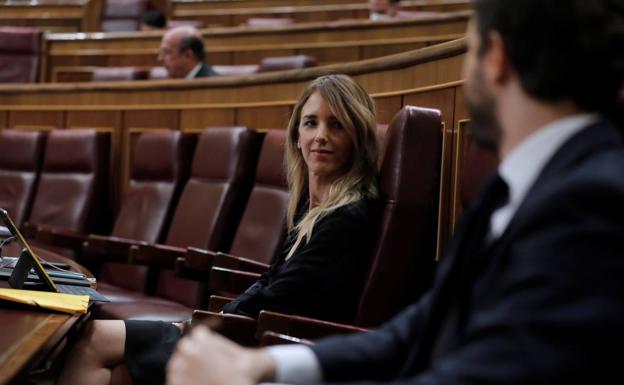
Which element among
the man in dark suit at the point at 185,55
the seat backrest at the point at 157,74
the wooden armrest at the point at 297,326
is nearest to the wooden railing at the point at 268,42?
the seat backrest at the point at 157,74

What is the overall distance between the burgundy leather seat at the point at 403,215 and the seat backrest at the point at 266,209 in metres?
0.32

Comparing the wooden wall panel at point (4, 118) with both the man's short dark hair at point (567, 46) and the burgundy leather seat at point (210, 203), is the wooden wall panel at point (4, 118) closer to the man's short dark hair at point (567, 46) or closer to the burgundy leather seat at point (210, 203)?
the burgundy leather seat at point (210, 203)

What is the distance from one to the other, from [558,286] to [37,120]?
1492 millimetres

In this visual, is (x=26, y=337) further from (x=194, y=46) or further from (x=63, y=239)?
(x=194, y=46)

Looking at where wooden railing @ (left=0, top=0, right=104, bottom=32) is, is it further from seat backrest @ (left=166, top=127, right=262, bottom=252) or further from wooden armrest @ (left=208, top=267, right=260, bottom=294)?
wooden armrest @ (left=208, top=267, right=260, bottom=294)

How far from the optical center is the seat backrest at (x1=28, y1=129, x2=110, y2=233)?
4.56 feet

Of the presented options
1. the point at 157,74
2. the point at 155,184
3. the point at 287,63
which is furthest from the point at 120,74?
the point at 155,184

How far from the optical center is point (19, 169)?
1.48 metres

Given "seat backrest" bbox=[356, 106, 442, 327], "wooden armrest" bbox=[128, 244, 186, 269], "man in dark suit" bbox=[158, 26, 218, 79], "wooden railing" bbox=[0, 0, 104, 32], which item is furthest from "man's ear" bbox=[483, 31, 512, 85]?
"wooden railing" bbox=[0, 0, 104, 32]

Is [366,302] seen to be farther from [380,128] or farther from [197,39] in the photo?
[197,39]

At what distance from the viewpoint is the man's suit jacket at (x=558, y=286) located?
25 cm

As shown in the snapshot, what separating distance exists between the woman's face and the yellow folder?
0.79 feet

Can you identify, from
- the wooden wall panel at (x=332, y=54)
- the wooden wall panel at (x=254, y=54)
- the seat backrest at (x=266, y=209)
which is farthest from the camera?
the wooden wall panel at (x=254, y=54)

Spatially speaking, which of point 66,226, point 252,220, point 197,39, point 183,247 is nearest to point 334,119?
point 252,220
